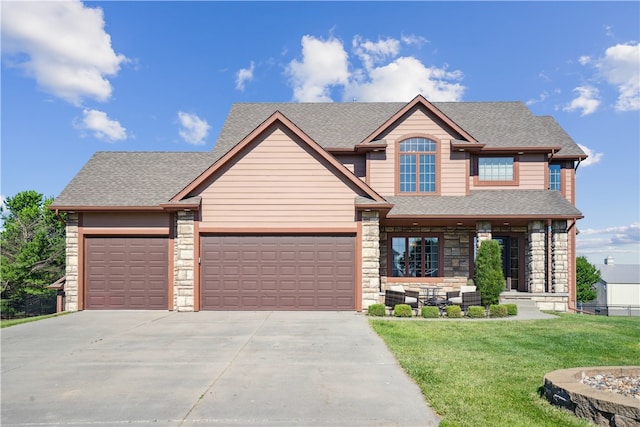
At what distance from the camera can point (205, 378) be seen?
21.7 ft

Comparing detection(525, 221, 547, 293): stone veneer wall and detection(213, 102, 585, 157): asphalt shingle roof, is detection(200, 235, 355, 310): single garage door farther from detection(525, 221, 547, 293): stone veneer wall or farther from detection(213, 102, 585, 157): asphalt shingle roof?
detection(525, 221, 547, 293): stone veneer wall

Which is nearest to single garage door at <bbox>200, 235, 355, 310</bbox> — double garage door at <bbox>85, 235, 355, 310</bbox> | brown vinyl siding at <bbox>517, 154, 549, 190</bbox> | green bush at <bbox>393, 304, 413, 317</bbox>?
double garage door at <bbox>85, 235, 355, 310</bbox>

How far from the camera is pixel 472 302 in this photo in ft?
46.9

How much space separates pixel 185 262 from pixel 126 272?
2550 mm

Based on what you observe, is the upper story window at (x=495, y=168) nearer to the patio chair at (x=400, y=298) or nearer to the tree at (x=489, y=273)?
the tree at (x=489, y=273)

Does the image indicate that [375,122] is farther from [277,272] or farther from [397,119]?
[277,272]

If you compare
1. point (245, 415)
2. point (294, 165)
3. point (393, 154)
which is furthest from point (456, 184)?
point (245, 415)

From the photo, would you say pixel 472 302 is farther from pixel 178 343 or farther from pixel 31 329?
pixel 31 329

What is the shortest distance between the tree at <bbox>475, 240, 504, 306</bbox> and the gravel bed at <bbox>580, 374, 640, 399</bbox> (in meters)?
8.48

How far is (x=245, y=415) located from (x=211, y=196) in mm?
10179

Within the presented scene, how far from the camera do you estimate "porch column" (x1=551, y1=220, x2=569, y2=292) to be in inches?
664

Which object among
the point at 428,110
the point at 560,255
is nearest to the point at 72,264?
the point at 428,110

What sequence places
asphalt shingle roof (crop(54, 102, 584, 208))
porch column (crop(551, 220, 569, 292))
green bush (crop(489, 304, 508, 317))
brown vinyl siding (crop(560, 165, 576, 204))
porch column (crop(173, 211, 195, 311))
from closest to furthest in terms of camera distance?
1. green bush (crop(489, 304, 508, 317))
2. porch column (crop(173, 211, 195, 311))
3. asphalt shingle roof (crop(54, 102, 584, 208))
4. porch column (crop(551, 220, 569, 292))
5. brown vinyl siding (crop(560, 165, 576, 204))

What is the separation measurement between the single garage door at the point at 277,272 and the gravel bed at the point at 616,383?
8721 millimetres
